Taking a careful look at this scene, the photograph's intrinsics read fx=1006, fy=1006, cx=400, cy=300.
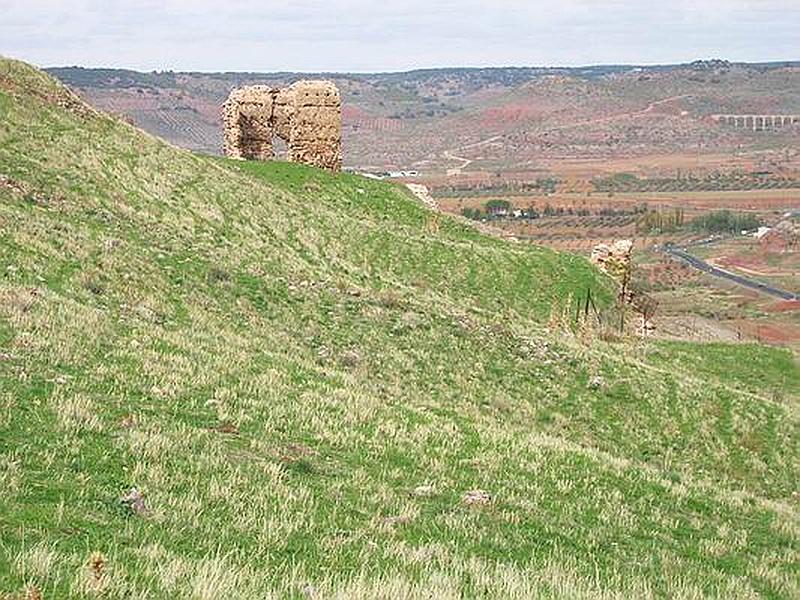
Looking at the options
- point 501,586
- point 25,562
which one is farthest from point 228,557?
point 501,586

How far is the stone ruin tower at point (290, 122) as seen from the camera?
39.8 m

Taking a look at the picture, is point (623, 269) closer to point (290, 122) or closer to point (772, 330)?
point (290, 122)

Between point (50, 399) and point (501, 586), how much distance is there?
5.30 metres

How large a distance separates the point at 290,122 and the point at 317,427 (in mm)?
29917

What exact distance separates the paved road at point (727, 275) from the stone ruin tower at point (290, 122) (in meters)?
52.2

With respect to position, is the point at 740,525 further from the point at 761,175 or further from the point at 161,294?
the point at 761,175

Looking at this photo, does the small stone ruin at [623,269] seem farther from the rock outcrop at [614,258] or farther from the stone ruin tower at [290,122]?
the stone ruin tower at [290,122]

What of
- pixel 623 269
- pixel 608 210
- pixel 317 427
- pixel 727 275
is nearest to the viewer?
pixel 317 427

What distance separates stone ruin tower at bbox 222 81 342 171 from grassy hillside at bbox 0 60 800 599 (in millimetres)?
11865

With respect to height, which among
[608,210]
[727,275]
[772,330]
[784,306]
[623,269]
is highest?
[623,269]

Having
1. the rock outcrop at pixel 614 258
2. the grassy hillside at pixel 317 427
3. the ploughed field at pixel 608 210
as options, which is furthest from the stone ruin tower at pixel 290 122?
the ploughed field at pixel 608 210

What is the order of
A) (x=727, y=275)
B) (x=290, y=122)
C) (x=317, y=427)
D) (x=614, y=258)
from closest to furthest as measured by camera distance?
(x=317, y=427) < (x=614, y=258) < (x=290, y=122) < (x=727, y=275)

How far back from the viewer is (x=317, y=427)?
11938mm

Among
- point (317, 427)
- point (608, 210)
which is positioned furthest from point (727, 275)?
point (317, 427)
